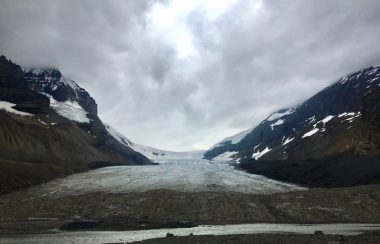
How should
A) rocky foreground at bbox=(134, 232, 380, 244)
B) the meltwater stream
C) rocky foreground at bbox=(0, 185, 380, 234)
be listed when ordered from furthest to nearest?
rocky foreground at bbox=(0, 185, 380, 234), the meltwater stream, rocky foreground at bbox=(134, 232, 380, 244)

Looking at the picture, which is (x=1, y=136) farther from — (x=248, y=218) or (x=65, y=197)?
(x=248, y=218)

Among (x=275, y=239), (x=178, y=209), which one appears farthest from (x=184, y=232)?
(x=178, y=209)

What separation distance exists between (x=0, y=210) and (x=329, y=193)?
60894mm

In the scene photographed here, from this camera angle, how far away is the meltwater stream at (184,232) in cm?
5216

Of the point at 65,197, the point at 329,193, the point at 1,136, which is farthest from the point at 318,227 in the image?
the point at 1,136

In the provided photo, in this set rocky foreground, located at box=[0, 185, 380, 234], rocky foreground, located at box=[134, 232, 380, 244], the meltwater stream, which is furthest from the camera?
rocky foreground, located at box=[0, 185, 380, 234]

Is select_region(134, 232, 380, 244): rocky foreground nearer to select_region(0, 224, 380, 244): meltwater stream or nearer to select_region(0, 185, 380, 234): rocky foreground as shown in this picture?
select_region(0, 224, 380, 244): meltwater stream

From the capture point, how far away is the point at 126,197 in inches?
3472

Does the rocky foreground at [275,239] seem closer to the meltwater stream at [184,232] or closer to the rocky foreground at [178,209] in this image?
the meltwater stream at [184,232]

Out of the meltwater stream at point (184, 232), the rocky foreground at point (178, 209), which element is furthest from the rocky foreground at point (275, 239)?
the rocky foreground at point (178, 209)

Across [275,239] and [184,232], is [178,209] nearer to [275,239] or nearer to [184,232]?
[184,232]

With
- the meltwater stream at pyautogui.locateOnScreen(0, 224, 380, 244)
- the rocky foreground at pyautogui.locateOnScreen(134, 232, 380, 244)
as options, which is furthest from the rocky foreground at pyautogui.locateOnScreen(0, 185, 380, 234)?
the rocky foreground at pyautogui.locateOnScreen(134, 232, 380, 244)

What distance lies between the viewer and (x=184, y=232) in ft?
194

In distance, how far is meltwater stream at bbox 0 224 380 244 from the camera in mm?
52156
